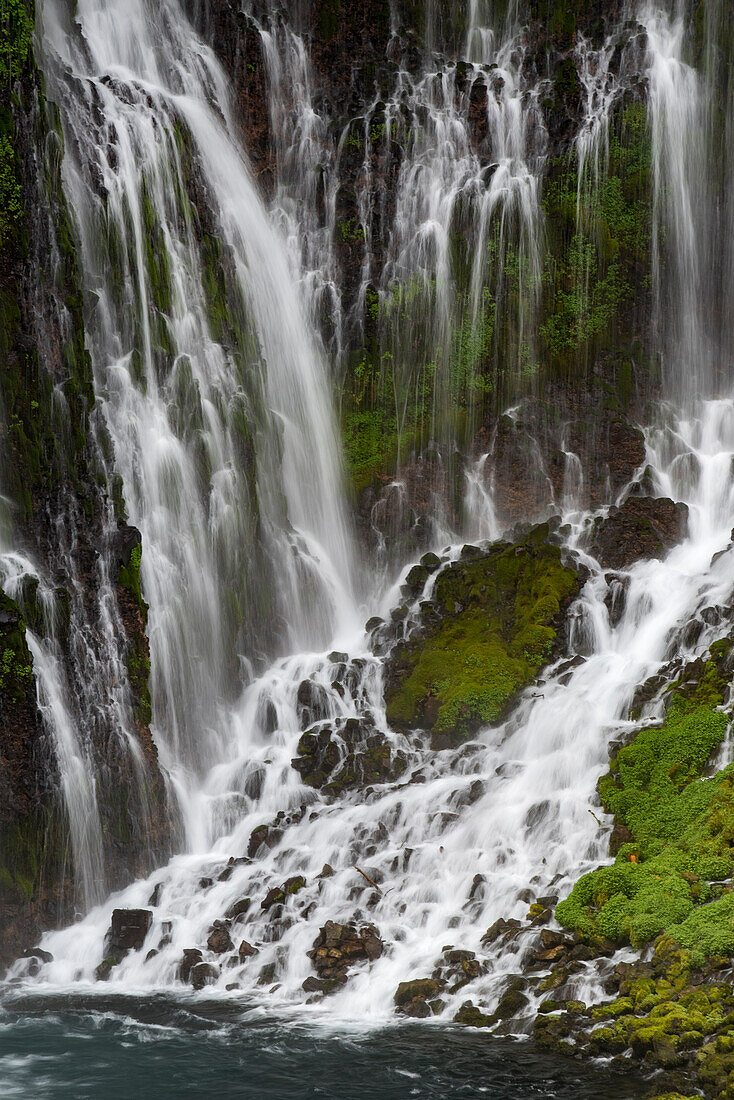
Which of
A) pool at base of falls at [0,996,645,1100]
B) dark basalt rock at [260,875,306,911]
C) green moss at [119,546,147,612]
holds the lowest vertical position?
pool at base of falls at [0,996,645,1100]

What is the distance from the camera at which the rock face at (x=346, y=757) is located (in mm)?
20953

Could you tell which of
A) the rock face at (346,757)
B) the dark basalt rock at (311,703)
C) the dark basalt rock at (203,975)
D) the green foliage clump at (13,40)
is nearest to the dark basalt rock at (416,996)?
the dark basalt rock at (203,975)

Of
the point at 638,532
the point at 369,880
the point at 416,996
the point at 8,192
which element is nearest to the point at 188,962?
the point at 369,880

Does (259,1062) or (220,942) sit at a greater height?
(220,942)

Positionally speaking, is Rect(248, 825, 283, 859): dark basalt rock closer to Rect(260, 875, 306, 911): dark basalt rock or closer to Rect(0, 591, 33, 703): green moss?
Rect(260, 875, 306, 911): dark basalt rock

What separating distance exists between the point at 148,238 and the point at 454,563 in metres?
11.3

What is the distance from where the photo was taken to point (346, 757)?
21469mm

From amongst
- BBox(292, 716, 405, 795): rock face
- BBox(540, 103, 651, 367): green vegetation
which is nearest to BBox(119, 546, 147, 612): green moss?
BBox(292, 716, 405, 795): rock face

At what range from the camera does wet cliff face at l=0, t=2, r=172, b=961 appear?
18469mm

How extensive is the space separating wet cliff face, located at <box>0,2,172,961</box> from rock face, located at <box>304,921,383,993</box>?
5208 mm

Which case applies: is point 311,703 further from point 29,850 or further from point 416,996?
point 416,996

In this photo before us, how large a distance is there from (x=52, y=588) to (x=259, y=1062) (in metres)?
10.1

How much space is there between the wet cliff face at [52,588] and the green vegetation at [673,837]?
8.96 meters

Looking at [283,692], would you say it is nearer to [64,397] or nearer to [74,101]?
[64,397]
